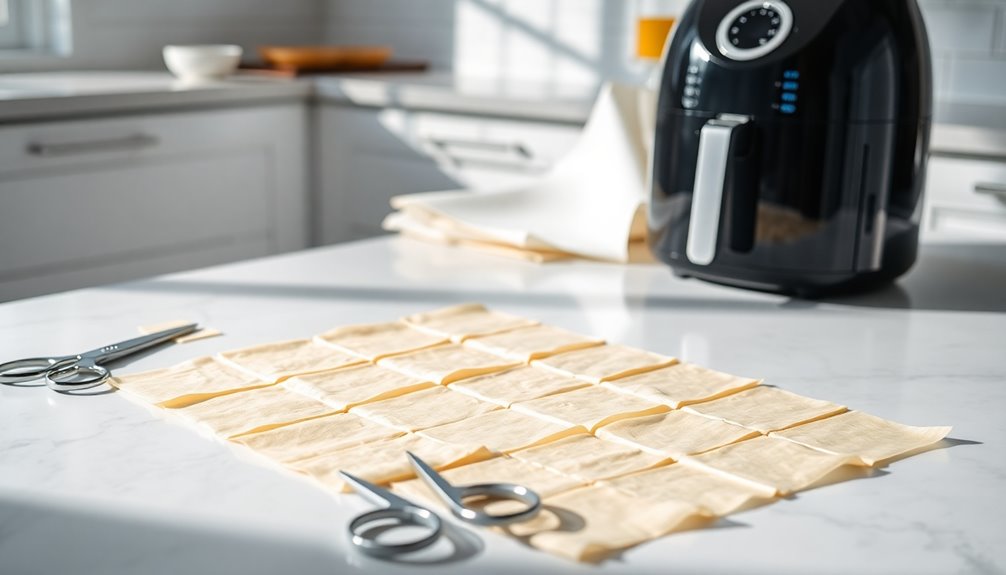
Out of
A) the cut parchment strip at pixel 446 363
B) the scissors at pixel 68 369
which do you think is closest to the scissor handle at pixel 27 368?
the scissors at pixel 68 369

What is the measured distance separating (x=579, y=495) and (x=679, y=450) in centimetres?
10

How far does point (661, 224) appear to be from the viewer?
1219 mm

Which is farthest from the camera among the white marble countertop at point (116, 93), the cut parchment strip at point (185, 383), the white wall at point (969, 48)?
the white wall at point (969, 48)

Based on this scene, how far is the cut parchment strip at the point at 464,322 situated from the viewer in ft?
3.29

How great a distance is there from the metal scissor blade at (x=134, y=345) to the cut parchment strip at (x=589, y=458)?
0.36 meters

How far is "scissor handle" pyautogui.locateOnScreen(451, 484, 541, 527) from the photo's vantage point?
609mm

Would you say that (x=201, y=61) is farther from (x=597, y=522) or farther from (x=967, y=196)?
(x=597, y=522)

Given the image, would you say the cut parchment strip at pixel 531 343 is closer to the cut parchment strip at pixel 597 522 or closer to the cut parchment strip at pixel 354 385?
the cut parchment strip at pixel 354 385

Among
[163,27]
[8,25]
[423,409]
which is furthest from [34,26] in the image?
→ [423,409]

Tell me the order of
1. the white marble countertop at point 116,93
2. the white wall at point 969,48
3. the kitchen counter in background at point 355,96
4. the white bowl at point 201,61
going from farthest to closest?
the white bowl at point 201,61
the white wall at point 969,48
the white marble countertop at point 116,93
the kitchen counter in background at point 355,96

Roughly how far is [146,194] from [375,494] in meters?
1.96

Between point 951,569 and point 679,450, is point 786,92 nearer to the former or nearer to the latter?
point 679,450

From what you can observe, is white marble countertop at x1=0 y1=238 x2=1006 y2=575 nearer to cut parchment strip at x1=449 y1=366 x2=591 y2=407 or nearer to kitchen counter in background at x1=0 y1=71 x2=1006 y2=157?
cut parchment strip at x1=449 y1=366 x2=591 y2=407

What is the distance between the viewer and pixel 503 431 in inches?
29.8
